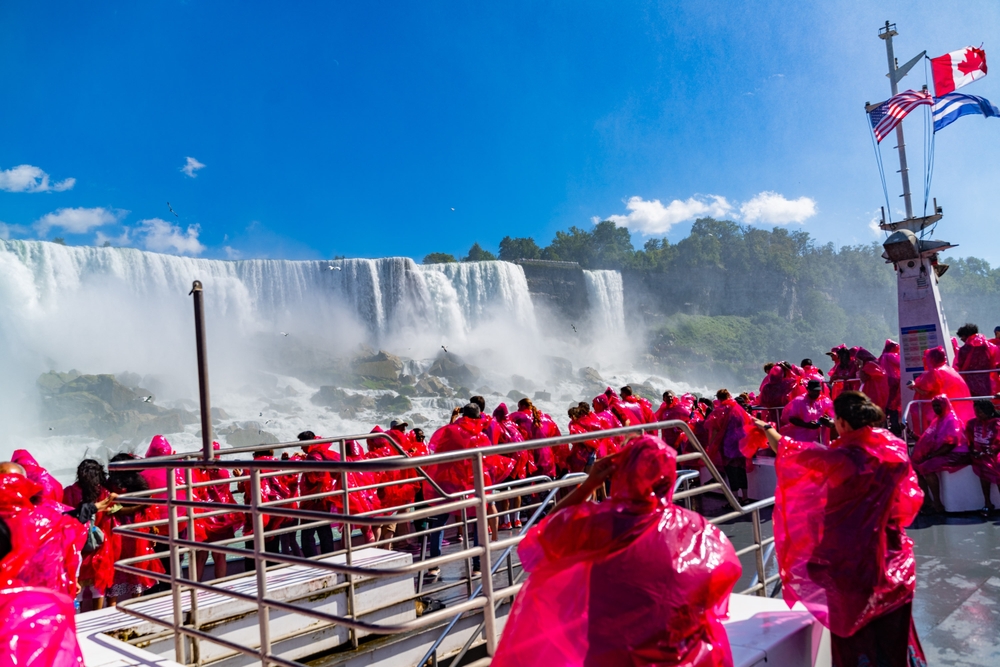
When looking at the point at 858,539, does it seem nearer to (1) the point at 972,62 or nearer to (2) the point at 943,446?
(2) the point at 943,446

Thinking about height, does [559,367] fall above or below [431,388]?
above

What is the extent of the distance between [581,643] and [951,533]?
607cm

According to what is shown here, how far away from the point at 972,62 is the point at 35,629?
14.9 m

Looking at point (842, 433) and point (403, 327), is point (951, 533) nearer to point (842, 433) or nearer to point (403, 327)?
point (842, 433)

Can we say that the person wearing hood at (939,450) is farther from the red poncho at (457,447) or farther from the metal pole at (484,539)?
the metal pole at (484,539)

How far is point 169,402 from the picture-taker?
34781 mm

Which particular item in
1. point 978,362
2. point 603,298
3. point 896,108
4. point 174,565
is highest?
point 603,298

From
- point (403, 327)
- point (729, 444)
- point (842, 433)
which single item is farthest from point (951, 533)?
point (403, 327)

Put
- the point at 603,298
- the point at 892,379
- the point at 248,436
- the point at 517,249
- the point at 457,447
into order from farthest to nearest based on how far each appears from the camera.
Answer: the point at 517,249, the point at 603,298, the point at 248,436, the point at 892,379, the point at 457,447

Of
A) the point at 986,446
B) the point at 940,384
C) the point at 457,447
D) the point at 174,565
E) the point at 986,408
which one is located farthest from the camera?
the point at 940,384

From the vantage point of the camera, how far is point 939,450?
23.8 feet

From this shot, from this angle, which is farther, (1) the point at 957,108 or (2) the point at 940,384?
(1) the point at 957,108

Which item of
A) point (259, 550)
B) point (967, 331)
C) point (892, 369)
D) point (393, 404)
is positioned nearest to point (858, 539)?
point (259, 550)

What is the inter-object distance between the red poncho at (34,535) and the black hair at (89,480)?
7.16 ft
